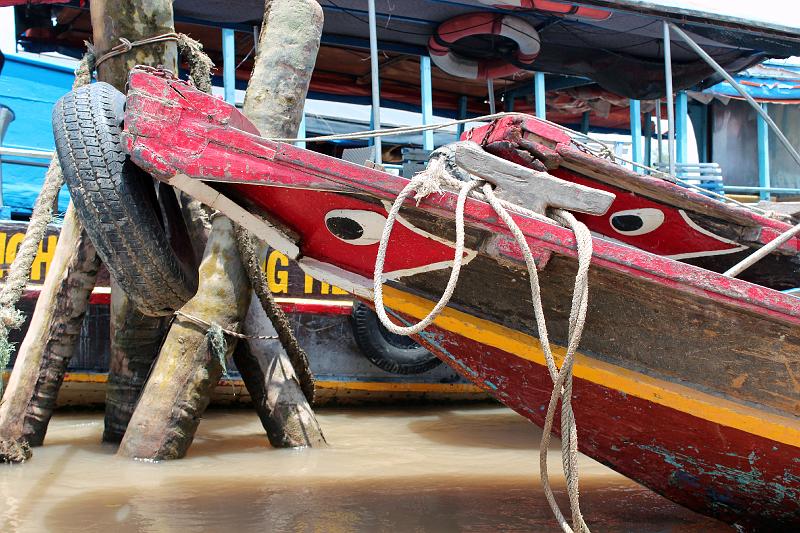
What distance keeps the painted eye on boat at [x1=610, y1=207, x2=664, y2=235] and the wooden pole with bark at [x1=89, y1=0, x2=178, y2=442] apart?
2511 mm

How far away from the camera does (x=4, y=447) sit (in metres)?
4.36

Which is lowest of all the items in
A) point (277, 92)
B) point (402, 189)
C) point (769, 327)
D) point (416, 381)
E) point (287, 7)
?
point (416, 381)

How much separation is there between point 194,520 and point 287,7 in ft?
9.55

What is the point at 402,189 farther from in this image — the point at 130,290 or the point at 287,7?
the point at 287,7

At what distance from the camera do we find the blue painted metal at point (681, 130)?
9.34 metres

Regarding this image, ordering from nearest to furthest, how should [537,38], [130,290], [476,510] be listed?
[130,290]
[476,510]
[537,38]

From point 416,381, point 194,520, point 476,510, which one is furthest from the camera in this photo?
point 416,381

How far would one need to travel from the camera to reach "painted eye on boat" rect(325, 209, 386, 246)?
3.13 meters

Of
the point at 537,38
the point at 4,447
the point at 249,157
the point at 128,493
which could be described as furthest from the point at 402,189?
the point at 537,38

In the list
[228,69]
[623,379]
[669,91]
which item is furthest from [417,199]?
[669,91]

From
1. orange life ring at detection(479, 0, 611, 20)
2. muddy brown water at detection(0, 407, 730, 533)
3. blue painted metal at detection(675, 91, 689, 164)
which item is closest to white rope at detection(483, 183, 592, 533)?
muddy brown water at detection(0, 407, 730, 533)

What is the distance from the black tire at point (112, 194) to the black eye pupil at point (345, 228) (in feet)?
2.07

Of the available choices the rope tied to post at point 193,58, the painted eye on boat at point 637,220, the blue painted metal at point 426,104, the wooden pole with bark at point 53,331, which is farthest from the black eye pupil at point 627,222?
the blue painted metal at point 426,104

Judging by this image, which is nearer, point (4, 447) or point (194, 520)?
point (194, 520)
